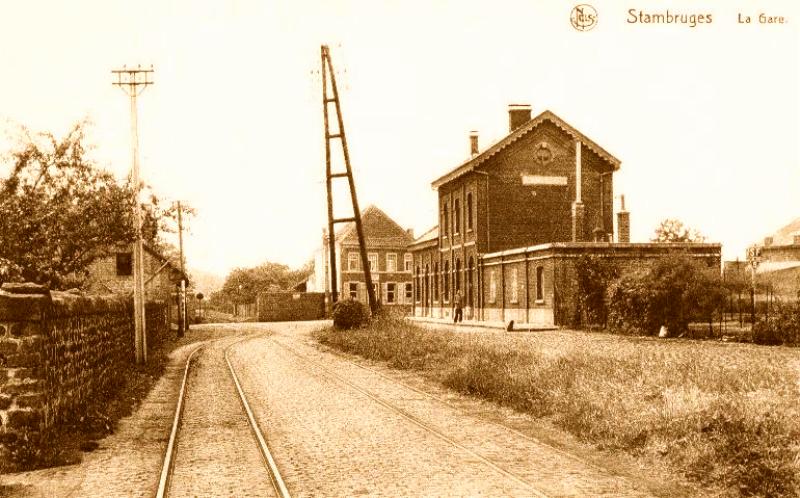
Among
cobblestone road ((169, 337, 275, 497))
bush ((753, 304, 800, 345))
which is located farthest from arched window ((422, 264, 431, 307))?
cobblestone road ((169, 337, 275, 497))

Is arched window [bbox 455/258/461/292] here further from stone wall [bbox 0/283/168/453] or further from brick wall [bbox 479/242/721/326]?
stone wall [bbox 0/283/168/453]

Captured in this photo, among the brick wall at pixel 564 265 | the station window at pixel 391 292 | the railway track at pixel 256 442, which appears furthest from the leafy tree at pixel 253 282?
the railway track at pixel 256 442

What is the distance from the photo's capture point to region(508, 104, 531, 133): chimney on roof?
45750mm

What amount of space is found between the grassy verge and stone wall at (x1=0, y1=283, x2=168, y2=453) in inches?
5.1

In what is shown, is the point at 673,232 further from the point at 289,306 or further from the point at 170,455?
the point at 170,455

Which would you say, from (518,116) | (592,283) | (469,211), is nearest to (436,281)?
(469,211)

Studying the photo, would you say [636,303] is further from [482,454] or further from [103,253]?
[482,454]

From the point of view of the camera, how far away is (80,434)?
35.4 feet

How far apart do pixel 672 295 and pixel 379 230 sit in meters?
55.6

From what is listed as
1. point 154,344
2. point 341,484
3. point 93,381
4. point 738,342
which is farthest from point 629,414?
point 154,344

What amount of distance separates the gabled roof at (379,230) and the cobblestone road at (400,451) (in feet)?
209

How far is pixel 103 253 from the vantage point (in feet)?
82.5

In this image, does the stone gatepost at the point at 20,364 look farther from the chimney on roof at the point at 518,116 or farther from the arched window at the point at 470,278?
the chimney on roof at the point at 518,116

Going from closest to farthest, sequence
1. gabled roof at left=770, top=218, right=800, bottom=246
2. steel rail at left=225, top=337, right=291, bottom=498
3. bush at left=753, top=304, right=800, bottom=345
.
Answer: steel rail at left=225, top=337, right=291, bottom=498, bush at left=753, top=304, right=800, bottom=345, gabled roof at left=770, top=218, right=800, bottom=246
